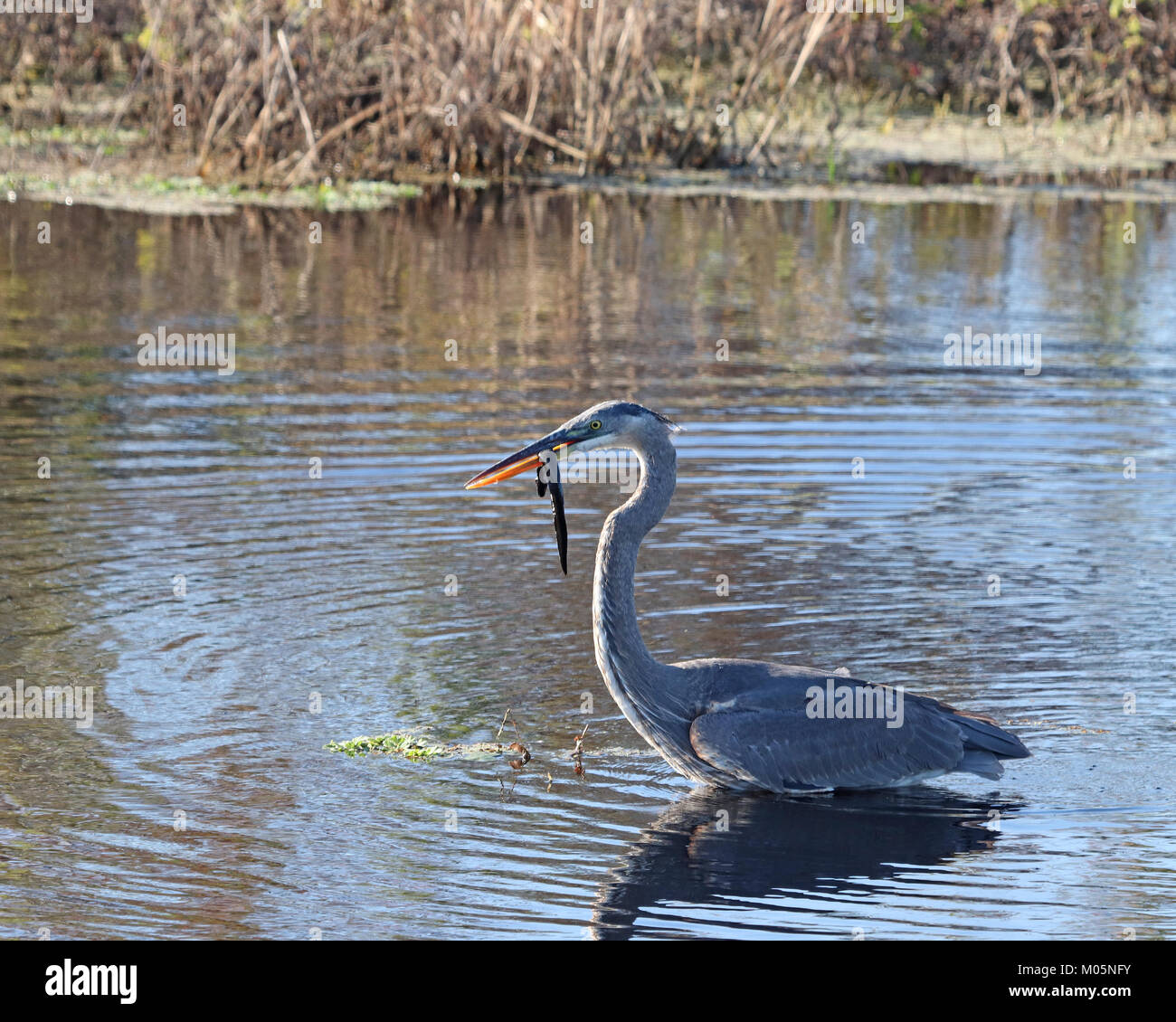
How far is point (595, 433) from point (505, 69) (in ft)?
61.9

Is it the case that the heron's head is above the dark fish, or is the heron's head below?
above

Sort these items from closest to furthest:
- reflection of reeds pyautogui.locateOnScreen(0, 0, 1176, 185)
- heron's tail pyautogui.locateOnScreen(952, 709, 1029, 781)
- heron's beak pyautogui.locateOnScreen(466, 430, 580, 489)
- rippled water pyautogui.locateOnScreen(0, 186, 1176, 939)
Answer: rippled water pyautogui.locateOnScreen(0, 186, 1176, 939)
heron's beak pyautogui.locateOnScreen(466, 430, 580, 489)
heron's tail pyautogui.locateOnScreen(952, 709, 1029, 781)
reflection of reeds pyautogui.locateOnScreen(0, 0, 1176, 185)

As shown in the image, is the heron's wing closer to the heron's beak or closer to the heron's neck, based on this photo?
the heron's neck

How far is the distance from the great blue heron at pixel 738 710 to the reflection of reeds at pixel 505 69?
1677 centimetres

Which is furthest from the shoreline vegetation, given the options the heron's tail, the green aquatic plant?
the heron's tail

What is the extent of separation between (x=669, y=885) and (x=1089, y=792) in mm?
1882

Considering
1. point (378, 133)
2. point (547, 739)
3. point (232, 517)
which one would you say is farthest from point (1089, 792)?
point (378, 133)

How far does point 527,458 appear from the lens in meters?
7.06

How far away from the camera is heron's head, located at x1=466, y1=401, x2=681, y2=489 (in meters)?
7.06

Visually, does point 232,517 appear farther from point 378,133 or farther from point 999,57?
point 999,57

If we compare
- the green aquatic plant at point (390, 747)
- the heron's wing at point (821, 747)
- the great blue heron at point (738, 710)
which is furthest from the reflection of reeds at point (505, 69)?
the heron's wing at point (821, 747)

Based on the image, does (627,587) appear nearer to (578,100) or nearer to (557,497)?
(557,497)

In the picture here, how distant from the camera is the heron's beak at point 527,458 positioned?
23.0ft

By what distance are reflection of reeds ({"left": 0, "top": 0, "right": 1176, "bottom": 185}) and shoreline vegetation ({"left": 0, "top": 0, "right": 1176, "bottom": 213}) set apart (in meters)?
0.05
